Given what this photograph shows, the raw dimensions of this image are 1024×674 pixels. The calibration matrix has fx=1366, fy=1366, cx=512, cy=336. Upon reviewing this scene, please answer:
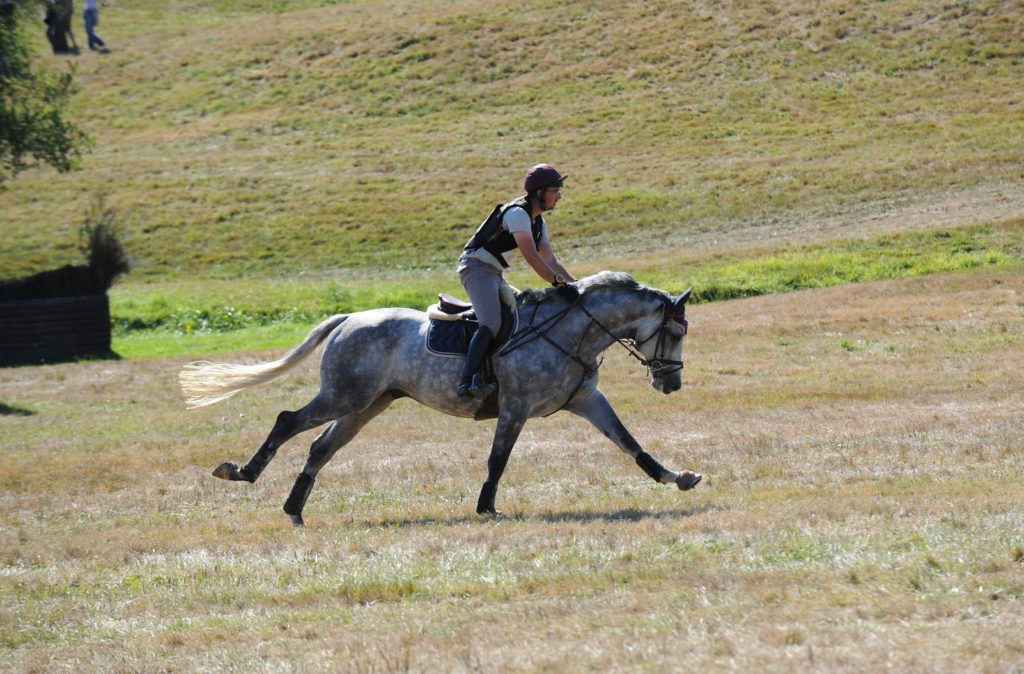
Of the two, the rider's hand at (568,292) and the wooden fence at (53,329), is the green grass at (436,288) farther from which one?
the rider's hand at (568,292)

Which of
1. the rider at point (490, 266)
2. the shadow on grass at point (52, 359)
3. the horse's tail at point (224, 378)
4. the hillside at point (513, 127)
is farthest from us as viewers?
the hillside at point (513, 127)

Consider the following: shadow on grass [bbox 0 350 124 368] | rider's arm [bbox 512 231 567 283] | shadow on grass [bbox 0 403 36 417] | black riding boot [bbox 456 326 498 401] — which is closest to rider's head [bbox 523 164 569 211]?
rider's arm [bbox 512 231 567 283]

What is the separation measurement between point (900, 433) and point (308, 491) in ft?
21.7

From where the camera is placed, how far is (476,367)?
1197 cm

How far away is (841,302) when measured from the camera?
28.0 meters

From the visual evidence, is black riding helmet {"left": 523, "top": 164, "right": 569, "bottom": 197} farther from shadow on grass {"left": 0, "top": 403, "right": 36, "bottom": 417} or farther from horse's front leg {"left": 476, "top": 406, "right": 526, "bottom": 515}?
shadow on grass {"left": 0, "top": 403, "right": 36, "bottom": 417}

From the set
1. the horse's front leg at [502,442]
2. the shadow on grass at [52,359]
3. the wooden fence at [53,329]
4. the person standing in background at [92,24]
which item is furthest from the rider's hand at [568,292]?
the person standing in background at [92,24]

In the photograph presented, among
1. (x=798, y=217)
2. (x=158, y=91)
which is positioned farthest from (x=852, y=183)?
(x=158, y=91)

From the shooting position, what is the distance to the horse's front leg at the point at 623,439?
12078 mm

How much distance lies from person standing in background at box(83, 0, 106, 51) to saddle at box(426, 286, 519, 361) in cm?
6785

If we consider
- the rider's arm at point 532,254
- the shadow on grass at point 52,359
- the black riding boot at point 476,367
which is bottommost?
the shadow on grass at point 52,359

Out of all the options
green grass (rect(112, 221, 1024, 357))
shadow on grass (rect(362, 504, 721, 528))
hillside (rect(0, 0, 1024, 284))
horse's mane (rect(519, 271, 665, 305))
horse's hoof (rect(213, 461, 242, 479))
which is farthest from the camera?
hillside (rect(0, 0, 1024, 284))

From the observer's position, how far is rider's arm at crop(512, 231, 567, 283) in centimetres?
1155

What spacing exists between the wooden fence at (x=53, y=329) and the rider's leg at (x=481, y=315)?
21.6 m
